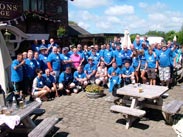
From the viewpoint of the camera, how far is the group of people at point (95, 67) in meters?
10.5

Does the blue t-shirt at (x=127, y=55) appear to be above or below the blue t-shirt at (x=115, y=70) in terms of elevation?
above

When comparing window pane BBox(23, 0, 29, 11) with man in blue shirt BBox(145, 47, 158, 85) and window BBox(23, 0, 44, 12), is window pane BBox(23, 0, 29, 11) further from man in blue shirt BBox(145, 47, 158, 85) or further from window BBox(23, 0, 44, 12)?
man in blue shirt BBox(145, 47, 158, 85)

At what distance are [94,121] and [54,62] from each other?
149 inches

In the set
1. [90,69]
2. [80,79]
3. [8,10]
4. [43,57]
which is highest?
[8,10]

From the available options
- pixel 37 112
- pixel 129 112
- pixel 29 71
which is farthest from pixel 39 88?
pixel 129 112

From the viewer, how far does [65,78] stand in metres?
11.1

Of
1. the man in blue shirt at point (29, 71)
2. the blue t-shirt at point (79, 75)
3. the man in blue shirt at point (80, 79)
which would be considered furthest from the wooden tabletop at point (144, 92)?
the man in blue shirt at point (29, 71)

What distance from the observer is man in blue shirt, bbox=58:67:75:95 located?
11.0 meters

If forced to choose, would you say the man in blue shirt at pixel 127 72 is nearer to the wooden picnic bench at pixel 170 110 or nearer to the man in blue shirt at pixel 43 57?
the man in blue shirt at pixel 43 57

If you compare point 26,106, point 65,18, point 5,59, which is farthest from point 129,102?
point 65,18

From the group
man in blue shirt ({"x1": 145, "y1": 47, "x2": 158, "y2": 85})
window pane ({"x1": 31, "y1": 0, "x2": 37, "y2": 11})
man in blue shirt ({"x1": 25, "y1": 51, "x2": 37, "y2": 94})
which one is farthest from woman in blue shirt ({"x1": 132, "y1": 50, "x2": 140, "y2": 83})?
window pane ({"x1": 31, "y1": 0, "x2": 37, "y2": 11})

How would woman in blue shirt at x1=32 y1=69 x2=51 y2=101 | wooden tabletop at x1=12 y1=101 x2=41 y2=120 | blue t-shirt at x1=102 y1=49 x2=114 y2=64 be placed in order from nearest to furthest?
wooden tabletop at x1=12 y1=101 x2=41 y2=120
woman in blue shirt at x1=32 y1=69 x2=51 y2=101
blue t-shirt at x1=102 y1=49 x2=114 y2=64

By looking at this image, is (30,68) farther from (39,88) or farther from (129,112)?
(129,112)

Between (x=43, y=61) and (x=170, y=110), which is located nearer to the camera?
(x=170, y=110)
